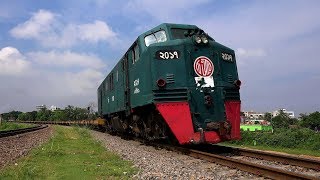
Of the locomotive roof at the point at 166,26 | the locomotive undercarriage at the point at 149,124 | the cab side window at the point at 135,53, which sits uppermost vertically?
the locomotive roof at the point at 166,26

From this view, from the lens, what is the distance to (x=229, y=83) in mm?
12461

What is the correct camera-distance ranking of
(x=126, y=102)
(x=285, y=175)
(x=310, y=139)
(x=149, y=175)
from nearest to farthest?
(x=285, y=175) → (x=149, y=175) → (x=126, y=102) → (x=310, y=139)

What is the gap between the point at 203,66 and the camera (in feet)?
39.5

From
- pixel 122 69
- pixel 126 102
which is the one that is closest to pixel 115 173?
pixel 126 102

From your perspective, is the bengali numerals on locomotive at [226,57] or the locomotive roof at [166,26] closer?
the bengali numerals on locomotive at [226,57]

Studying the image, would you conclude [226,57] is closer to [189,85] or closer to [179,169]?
[189,85]

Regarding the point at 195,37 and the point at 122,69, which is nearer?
the point at 195,37

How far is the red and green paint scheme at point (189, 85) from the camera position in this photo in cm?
1141

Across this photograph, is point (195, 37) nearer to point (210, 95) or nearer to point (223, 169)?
point (210, 95)

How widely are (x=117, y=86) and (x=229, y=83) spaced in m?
8.77

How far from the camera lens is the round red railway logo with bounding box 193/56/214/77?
39.3 feet

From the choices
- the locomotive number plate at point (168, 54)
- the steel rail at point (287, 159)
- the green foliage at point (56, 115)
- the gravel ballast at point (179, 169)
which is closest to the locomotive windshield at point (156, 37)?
the locomotive number plate at point (168, 54)

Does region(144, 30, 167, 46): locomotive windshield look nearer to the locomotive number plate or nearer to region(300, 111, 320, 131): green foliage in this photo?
the locomotive number plate

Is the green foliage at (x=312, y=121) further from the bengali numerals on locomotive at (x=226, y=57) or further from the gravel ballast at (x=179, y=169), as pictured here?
the gravel ballast at (x=179, y=169)
